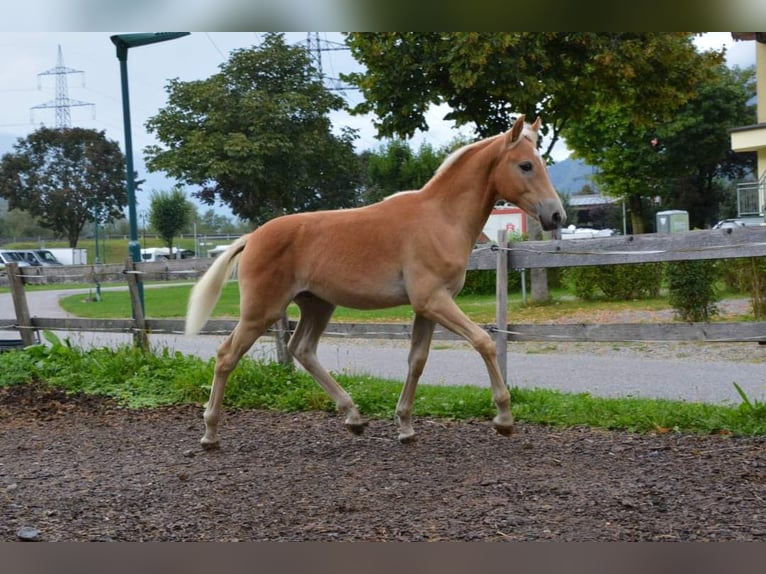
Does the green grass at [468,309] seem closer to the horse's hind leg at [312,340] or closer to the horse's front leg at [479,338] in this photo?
the horse's hind leg at [312,340]

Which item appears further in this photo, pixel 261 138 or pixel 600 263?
pixel 261 138

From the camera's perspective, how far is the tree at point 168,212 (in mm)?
36531

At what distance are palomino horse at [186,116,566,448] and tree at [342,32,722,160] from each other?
7.89m

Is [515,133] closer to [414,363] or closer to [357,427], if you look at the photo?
[414,363]

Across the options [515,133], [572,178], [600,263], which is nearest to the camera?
[515,133]

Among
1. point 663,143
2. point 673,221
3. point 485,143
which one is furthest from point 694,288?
point 663,143

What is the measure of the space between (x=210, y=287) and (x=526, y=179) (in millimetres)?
2484

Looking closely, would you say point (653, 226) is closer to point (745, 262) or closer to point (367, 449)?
point (745, 262)

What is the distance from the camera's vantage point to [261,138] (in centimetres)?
2416

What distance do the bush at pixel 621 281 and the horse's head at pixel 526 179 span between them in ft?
38.6

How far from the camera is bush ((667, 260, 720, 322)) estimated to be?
44.2ft

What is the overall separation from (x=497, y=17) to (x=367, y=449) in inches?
149

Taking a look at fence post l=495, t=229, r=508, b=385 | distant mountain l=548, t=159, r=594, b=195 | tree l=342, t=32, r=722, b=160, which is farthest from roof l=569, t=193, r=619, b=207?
fence post l=495, t=229, r=508, b=385

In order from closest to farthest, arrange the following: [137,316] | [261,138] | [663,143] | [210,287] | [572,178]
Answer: [210,287]
[137,316]
[261,138]
[663,143]
[572,178]
